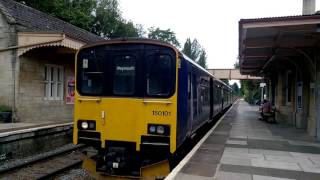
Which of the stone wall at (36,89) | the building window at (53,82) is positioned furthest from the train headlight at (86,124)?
the building window at (53,82)

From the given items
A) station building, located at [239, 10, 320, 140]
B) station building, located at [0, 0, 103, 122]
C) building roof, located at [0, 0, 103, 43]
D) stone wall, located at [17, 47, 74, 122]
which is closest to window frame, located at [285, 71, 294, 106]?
station building, located at [239, 10, 320, 140]

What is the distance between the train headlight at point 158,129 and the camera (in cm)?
800

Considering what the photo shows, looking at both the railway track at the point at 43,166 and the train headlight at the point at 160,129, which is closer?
the train headlight at the point at 160,129

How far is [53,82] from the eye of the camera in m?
18.7

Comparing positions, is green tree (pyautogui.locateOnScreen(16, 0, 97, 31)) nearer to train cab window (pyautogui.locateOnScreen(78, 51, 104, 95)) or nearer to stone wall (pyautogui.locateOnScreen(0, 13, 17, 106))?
stone wall (pyautogui.locateOnScreen(0, 13, 17, 106))

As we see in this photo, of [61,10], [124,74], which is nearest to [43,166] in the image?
[124,74]

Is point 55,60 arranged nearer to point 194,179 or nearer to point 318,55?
point 318,55

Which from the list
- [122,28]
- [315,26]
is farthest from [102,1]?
[315,26]

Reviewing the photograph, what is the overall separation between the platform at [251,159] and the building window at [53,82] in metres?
7.91

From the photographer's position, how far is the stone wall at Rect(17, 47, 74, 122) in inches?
634

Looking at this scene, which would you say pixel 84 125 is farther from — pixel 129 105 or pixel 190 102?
pixel 190 102

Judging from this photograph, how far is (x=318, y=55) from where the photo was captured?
1499cm

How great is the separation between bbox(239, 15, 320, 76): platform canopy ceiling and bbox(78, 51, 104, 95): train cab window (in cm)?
590

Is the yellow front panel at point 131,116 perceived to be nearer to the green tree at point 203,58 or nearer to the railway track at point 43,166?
Result: the railway track at point 43,166
